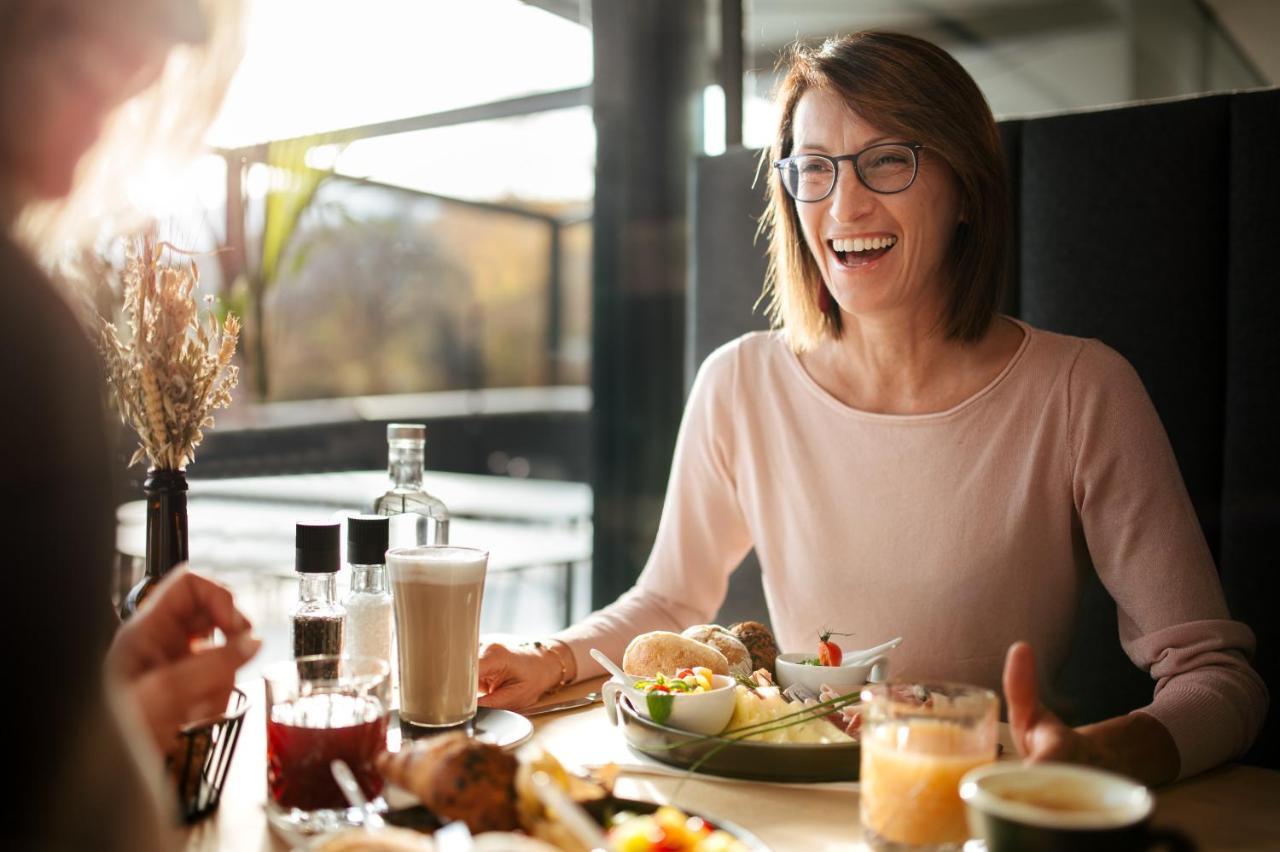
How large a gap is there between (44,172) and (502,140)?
3.05 m

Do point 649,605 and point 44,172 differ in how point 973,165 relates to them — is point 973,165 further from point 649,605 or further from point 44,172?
point 44,172

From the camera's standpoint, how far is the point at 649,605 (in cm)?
167

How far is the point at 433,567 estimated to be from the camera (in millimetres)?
1095

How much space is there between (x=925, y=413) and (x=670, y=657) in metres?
0.64

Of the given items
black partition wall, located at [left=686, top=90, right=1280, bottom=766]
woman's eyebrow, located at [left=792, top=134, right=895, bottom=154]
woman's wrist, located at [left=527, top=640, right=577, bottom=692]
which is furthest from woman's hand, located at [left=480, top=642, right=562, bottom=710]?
black partition wall, located at [left=686, top=90, right=1280, bottom=766]

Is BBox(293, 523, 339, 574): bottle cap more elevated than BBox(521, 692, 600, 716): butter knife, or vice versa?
BBox(293, 523, 339, 574): bottle cap

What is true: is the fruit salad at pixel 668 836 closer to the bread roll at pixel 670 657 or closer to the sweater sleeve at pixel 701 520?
the bread roll at pixel 670 657

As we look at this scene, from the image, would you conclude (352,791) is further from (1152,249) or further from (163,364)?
(1152,249)

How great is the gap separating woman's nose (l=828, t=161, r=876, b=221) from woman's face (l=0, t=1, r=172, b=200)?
109 centimetres

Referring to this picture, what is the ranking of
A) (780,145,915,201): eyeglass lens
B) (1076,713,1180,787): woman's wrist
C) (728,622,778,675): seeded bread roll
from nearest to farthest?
(1076,713,1180,787): woman's wrist < (728,622,778,675): seeded bread roll < (780,145,915,201): eyeglass lens

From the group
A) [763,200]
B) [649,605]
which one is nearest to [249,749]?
[649,605]

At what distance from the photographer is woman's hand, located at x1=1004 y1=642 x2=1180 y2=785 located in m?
0.86

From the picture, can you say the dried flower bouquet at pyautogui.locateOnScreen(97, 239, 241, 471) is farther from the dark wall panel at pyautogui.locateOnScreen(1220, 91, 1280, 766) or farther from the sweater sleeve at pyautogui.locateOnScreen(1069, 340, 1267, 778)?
the dark wall panel at pyautogui.locateOnScreen(1220, 91, 1280, 766)

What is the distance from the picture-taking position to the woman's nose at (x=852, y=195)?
5.21 ft
